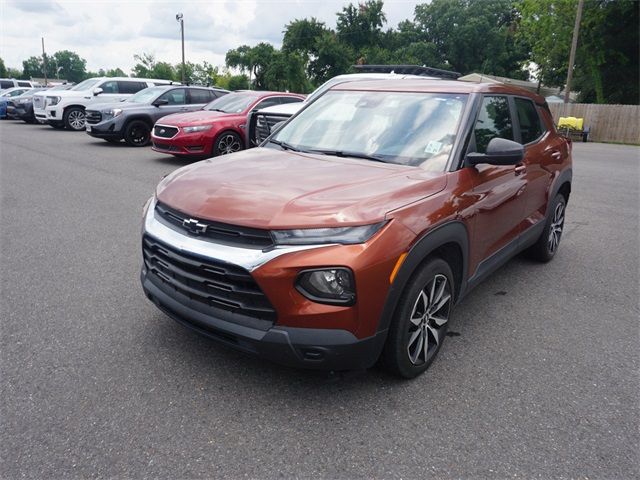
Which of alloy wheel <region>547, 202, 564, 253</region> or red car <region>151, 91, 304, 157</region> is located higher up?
red car <region>151, 91, 304, 157</region>

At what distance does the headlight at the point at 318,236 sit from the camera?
7.97 ft

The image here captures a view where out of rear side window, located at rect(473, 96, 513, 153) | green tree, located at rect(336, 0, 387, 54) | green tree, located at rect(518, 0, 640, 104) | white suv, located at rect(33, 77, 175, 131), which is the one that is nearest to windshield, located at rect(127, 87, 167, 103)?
white suv, located at rect(33, 77, 175, 131)

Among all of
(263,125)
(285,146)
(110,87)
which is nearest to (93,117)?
(110,87)

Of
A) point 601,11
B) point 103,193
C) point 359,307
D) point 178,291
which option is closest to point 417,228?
point 359,307

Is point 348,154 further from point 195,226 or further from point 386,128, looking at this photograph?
point 195,226

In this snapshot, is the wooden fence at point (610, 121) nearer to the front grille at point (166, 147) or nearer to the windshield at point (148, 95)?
the windshield at point (148, 95)

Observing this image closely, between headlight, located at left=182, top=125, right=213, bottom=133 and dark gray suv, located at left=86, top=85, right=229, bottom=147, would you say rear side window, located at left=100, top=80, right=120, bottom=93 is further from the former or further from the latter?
headlight, located at left=182, top=125, right=213, bottom=133

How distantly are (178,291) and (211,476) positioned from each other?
997mm

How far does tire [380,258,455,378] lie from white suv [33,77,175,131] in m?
16.2

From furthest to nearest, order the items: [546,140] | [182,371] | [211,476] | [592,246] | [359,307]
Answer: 1. [592,246]
2. [546,140]
3. [182,371]
4. [359,307]
5. [211,476]

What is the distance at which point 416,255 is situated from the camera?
2656 millimetres

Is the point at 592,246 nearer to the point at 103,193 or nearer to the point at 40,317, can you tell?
the point at 40,317

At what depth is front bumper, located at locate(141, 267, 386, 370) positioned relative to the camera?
7.98 ft

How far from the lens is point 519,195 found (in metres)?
4.00
